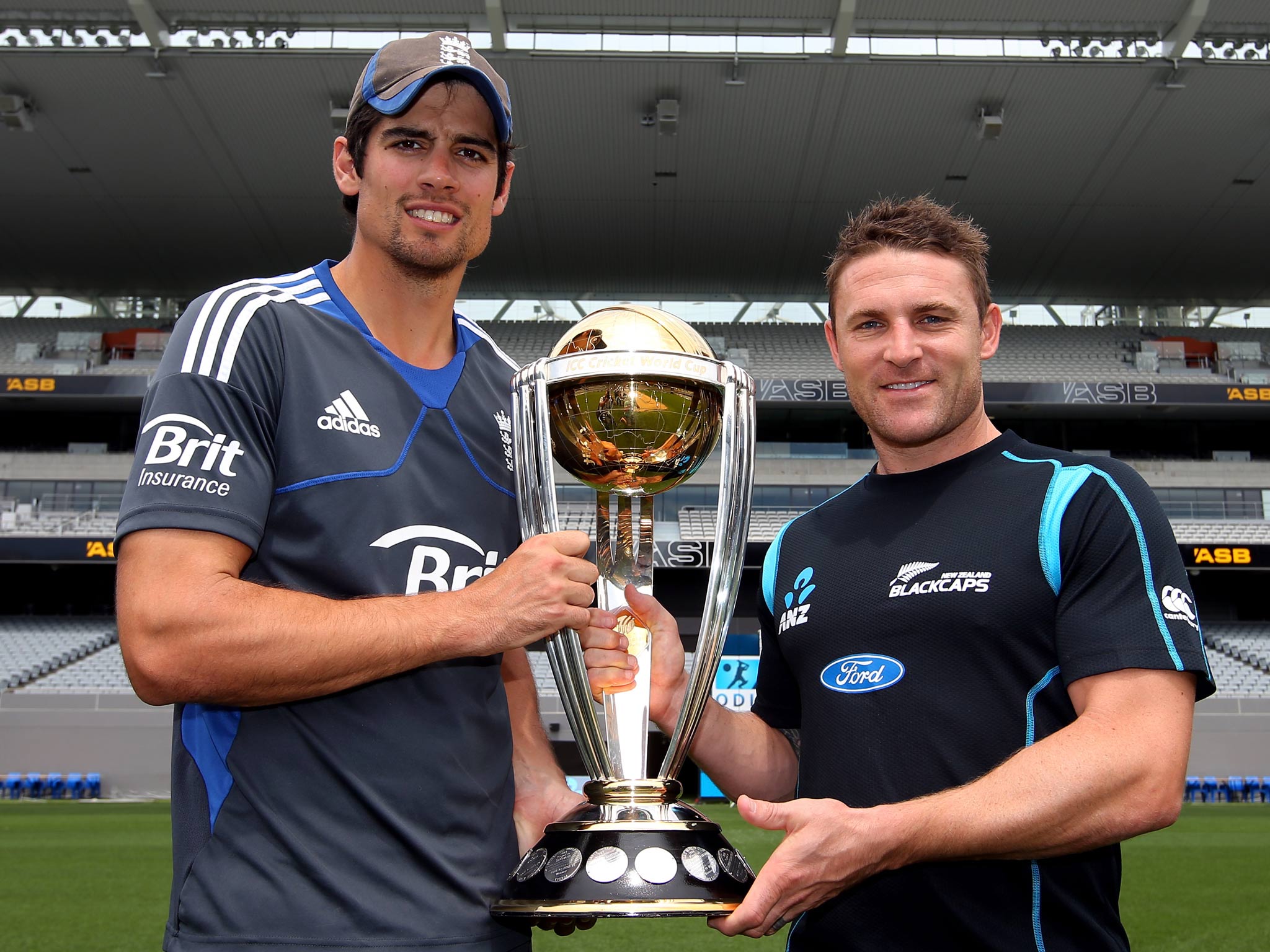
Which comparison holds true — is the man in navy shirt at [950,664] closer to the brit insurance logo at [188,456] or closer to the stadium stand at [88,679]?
the brit insurance logo at [188,456]

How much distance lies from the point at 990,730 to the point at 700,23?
16019 millimetres

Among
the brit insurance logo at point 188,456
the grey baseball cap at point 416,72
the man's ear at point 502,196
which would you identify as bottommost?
the brit insurance logo at point 188,456

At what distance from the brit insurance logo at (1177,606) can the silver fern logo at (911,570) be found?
1.16ft

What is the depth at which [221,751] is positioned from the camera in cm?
155

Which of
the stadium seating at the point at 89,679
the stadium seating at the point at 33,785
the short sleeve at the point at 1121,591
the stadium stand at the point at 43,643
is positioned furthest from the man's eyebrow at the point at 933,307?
the stadium stand at the point at 43,643

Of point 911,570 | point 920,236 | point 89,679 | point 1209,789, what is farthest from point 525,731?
point 89,679

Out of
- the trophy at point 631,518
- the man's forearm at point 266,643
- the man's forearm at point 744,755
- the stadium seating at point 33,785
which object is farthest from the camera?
the stadium seating at point 33,785

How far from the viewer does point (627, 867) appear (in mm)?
1537

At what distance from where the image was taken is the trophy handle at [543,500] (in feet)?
5.52

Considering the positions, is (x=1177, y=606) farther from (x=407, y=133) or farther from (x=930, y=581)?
(x=407, y=133)

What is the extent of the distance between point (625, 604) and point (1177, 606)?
2.84 feet

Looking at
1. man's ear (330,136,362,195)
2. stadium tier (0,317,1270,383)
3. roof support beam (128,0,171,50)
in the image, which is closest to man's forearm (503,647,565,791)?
man's ear (330,136,362,195)

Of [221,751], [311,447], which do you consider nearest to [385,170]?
[311,447]

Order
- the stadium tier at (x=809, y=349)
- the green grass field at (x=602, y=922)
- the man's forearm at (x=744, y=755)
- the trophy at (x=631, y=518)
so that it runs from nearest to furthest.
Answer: the trophy at (x=631, y=518), the man's forearm at (x=744, y=755), the green grass field at (x=602, y=922), the stadium tier at (x=809, y=349)
